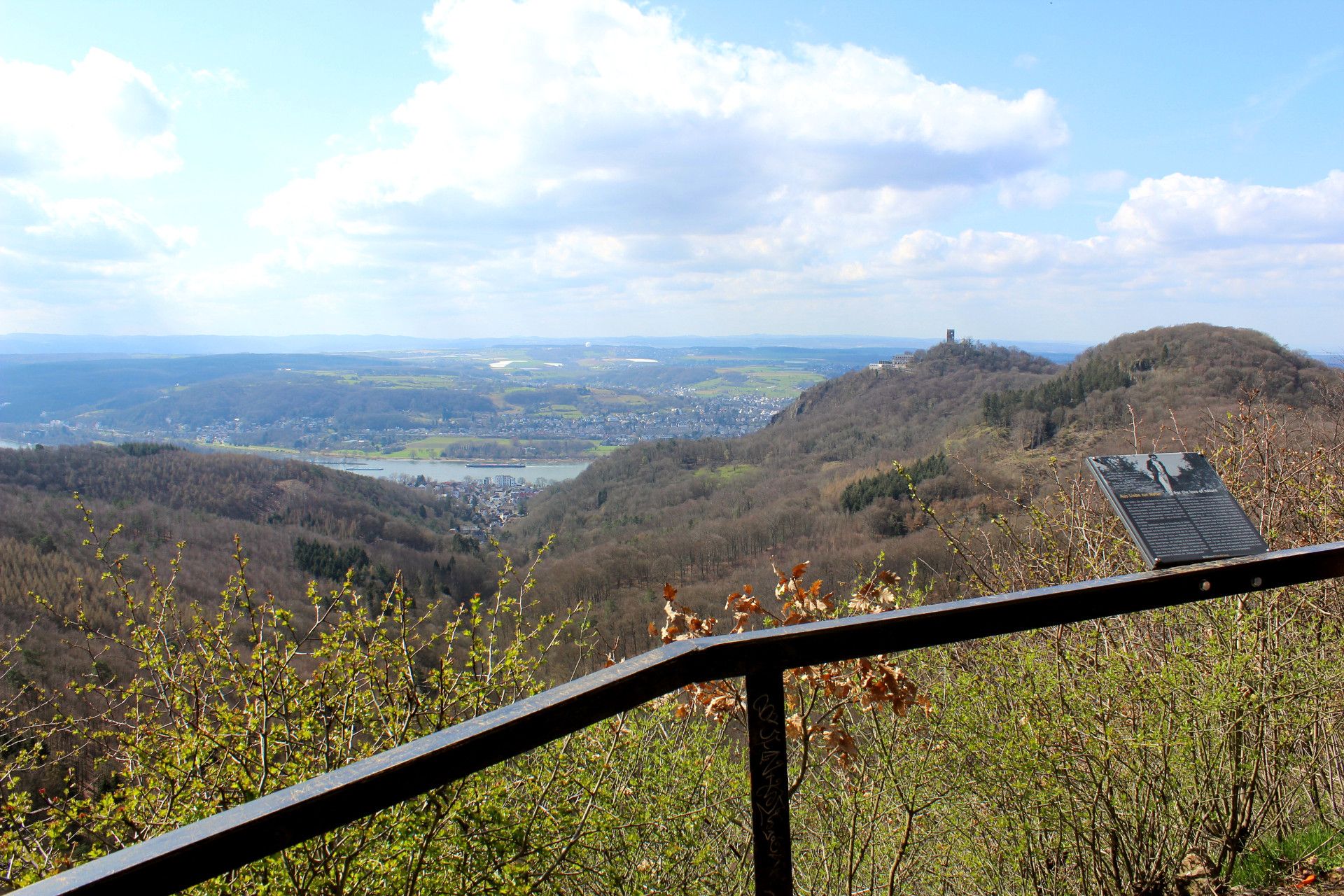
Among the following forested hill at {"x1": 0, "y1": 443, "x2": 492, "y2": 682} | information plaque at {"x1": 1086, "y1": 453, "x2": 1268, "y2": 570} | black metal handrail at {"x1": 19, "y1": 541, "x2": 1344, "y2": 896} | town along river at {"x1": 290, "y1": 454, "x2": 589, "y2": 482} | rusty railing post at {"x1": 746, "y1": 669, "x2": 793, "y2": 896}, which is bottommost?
town along river at {"x1": 290, "y1": 454, "x2": 589, "y2": 482}

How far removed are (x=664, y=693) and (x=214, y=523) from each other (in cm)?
6309

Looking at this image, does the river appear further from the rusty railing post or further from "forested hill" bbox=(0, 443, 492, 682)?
the rusty railing post

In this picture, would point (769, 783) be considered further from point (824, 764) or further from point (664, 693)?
point (824, 764)

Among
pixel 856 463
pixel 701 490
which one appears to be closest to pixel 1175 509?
pixel 701 490

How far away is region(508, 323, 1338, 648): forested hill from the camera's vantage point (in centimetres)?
3994

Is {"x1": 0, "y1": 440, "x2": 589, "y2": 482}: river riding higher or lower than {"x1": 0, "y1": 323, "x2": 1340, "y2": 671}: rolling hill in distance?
lower

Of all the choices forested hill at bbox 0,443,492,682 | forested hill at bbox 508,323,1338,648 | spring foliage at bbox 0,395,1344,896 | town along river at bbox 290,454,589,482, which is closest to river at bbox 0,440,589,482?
town along river at bbox 290,454,589,482

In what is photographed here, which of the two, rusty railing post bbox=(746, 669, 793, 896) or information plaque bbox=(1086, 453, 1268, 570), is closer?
rusty railing post bbox=(746, 669, 793, 896)

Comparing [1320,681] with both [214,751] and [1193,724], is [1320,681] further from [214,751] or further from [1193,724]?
[214,751]

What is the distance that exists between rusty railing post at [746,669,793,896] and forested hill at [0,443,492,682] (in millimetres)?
36232

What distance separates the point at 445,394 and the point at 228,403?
35515 millimetres

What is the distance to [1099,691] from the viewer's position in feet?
8.05

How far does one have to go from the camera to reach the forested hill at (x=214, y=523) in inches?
1563

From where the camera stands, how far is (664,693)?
1104mm
